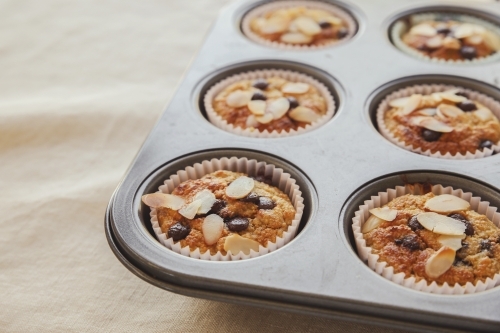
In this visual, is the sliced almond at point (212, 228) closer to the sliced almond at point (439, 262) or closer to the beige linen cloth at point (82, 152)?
the beige linen cloth at point (82, 152)

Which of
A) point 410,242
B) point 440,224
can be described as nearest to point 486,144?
point 440,224

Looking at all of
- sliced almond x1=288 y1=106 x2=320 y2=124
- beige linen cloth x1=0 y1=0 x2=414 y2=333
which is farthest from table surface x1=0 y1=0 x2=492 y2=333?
sliced almond x1=288 y1=106 x2=320 y2=124

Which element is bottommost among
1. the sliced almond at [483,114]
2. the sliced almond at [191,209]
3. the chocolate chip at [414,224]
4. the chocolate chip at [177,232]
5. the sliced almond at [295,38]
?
the chocolate chip at [177,232]

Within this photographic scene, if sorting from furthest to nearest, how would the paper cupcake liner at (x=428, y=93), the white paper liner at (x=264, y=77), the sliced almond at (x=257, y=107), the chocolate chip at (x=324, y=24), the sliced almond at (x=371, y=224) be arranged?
1. the chocolate chip at (x=324, y=24)
2. the sliced almond at (x=257, y=107)
3. the white paper liner at (x=264, y=77)
4. the paper cupcake liner at (x=428, y=93)
5. the sliced almond at (x=371, y=224)

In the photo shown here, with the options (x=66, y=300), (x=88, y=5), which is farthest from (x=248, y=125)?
(x=88, y=5)

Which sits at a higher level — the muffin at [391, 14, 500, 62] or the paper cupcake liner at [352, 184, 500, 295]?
the muffin at [391, 14, 500, 62]

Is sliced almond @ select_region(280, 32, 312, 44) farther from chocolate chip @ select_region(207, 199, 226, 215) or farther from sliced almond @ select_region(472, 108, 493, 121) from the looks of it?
chocolate chip @ select_region(207, 199, 226, 215)

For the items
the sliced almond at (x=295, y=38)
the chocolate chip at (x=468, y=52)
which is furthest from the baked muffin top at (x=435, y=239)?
the sliced almond at (x=295, y=38)
